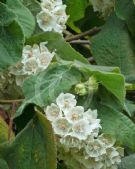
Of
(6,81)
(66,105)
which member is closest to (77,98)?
(66,105)

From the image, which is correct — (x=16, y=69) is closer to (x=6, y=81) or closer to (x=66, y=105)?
(x=6, y=81)

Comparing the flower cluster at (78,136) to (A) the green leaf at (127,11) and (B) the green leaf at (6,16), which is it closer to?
(B) the green leaf at (6,16)

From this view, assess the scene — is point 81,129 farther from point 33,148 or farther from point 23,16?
point 23,16

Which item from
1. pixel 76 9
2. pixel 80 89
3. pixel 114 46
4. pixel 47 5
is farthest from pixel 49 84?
pixel 76 9

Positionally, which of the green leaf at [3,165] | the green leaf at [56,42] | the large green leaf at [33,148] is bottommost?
the green leaf at [3,165]

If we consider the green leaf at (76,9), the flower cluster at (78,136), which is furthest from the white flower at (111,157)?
the green leaf at (76,9)

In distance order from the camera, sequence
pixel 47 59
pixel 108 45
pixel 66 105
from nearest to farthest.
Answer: pixel 66 105 → pixel 47 59 → pixel 108 45
